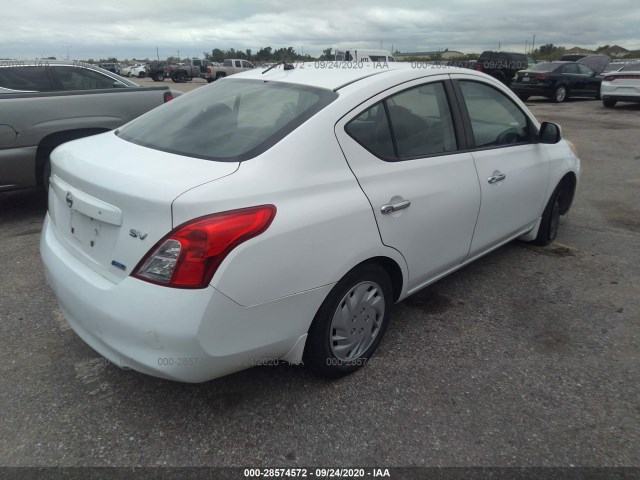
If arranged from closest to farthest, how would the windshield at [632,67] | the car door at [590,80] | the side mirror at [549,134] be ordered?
the side mirror at [549,134], the windshield at [632,67], the car door at [590,80]

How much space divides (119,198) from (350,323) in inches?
49.7

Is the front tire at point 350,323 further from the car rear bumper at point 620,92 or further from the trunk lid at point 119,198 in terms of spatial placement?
the car rear bumper at point 620,92

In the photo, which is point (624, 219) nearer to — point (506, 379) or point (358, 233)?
point (506, 379)

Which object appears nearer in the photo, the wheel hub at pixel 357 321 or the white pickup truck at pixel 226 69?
the wheel hub at pixel 357 321

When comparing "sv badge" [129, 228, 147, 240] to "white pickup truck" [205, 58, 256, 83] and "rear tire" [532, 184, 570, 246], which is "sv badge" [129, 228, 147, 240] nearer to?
"rear tire" [532, 184, 570, 246]

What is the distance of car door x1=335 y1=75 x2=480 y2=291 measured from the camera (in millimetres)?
2486

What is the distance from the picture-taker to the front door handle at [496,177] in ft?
10.6

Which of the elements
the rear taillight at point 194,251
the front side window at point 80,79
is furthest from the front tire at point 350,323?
the front side window at point 80,79

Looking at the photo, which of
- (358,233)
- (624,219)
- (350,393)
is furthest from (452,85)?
(624,219)

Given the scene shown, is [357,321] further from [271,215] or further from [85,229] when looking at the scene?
[85,229]

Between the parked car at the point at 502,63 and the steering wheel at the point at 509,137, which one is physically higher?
the parked car at the point at 502,63

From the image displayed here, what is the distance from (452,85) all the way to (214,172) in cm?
180

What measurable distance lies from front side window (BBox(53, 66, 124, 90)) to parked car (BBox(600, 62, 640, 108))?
15032 mm

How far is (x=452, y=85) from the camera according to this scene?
123 inches
